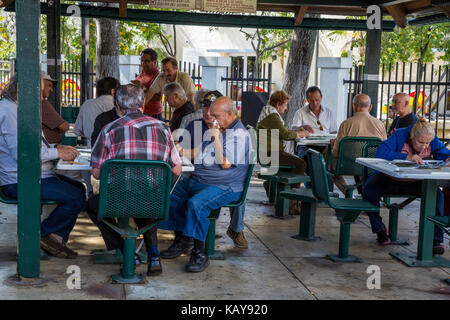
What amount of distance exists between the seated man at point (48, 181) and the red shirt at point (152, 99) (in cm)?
393

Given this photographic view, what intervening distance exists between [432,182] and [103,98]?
3555 millimetres

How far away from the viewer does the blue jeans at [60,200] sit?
5.22 metres

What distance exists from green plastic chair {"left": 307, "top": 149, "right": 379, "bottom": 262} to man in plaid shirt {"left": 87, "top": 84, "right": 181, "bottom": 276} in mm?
1475

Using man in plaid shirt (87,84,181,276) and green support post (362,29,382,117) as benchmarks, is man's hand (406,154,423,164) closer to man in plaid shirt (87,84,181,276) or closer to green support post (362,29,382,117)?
man in plaid shirt (87,84,181,276)

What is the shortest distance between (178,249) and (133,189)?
125cm

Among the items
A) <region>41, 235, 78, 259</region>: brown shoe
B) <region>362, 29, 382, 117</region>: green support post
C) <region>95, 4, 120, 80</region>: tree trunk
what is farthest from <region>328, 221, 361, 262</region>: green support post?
<region>95, 4, 120, 80</region>: tree trunk

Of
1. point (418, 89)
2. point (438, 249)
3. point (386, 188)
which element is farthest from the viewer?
point (418, 89)

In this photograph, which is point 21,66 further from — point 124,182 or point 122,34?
point 122,34

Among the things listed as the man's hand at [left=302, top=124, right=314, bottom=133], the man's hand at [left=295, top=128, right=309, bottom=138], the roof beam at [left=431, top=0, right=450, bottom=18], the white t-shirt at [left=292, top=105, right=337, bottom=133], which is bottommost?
the man's hand at [left=295, top=128, right=309, bottom=138]

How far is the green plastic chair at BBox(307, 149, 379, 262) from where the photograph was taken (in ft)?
18.7

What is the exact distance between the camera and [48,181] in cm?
531

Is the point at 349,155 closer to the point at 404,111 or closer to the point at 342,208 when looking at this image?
the point at 404,111

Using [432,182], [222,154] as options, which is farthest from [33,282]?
[432,182]

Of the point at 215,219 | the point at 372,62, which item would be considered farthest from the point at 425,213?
the point at 372,62
